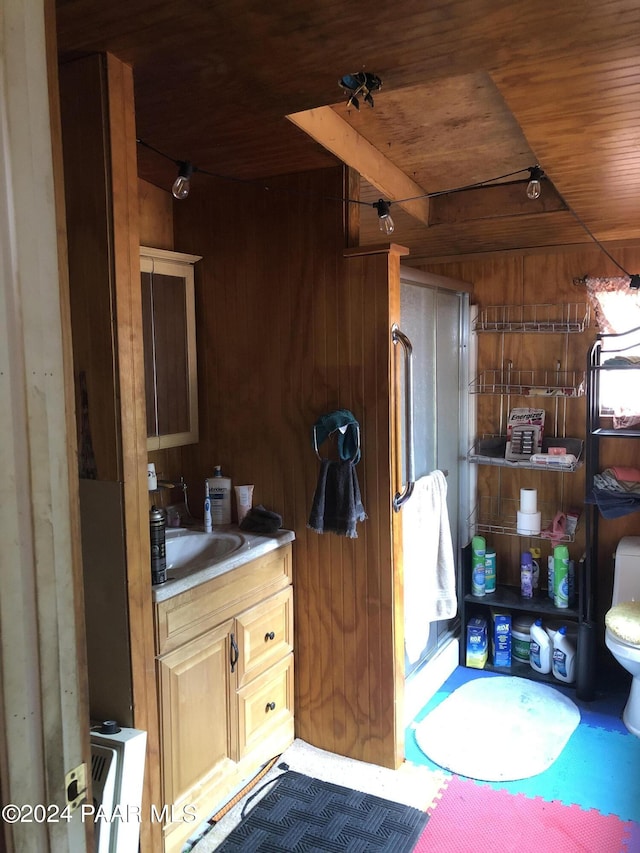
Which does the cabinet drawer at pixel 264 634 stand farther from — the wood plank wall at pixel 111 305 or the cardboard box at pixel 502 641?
the cardboard box at pixel 502 641

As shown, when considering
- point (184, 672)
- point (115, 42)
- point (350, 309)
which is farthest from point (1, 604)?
point (350, 309)

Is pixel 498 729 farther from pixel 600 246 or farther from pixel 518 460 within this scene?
pixel 600 246

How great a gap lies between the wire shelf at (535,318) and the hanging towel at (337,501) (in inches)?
56.6

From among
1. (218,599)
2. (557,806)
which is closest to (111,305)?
(218,599)

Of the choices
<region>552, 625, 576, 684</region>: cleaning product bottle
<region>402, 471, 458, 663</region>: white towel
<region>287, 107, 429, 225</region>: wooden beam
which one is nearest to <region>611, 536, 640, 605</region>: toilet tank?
<region>552, 625, 576, 684</region>: cleaning product bottle

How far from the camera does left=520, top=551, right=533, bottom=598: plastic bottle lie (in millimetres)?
3314

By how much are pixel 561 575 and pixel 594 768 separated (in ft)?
2.92

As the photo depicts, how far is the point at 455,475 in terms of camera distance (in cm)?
336

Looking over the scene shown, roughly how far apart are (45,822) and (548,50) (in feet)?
5.06

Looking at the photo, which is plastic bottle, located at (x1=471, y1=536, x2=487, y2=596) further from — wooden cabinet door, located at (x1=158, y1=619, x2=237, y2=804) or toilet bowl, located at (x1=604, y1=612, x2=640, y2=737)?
wooden cabinet door, located at (x1=158, y1=619, x2=237, y2=804)

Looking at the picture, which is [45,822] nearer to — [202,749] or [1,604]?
[1,604]

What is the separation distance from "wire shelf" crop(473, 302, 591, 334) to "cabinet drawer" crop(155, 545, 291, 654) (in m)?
1.66

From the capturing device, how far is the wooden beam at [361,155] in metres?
2.08

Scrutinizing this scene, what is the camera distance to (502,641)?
3.30 metres
